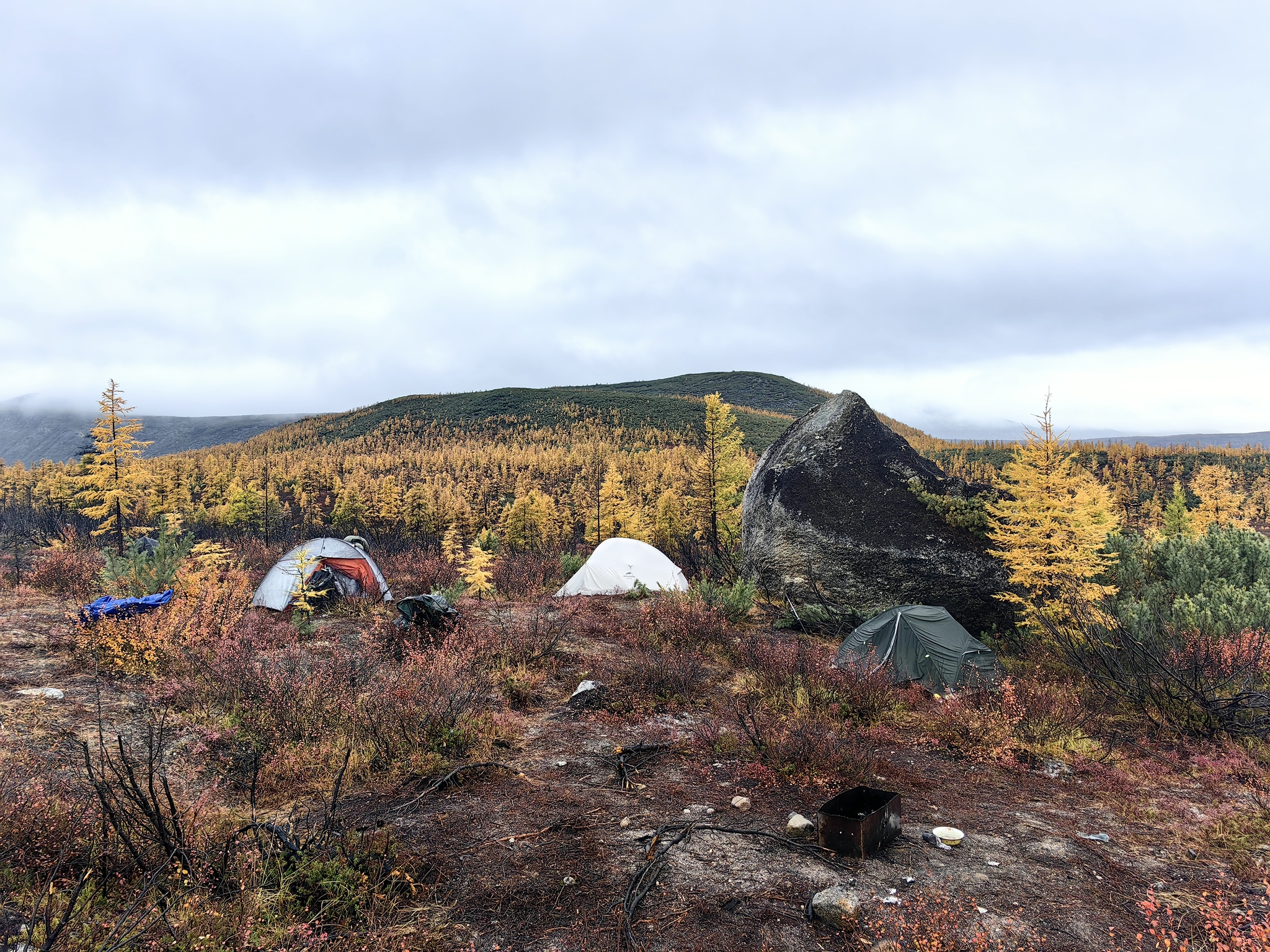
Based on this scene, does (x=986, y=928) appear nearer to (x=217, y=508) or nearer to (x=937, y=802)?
(x=937, y=802)

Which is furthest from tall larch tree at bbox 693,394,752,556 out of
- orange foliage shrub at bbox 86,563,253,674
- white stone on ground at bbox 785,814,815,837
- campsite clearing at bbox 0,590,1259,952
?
white stone on ground at bbox 785,814,815,837

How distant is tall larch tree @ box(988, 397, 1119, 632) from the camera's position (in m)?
10.1

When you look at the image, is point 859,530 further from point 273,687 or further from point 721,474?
point 273,687

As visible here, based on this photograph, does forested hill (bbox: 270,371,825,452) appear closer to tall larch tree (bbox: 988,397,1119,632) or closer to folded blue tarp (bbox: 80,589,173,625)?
tall larch tree (bbox: 988,397,1119,632)

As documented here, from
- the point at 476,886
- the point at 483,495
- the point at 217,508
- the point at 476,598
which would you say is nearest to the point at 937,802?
the point at 476,886

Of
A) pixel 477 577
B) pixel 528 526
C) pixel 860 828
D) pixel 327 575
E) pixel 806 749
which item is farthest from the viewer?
pixel 528 526

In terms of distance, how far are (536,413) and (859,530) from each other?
97710 millimetres

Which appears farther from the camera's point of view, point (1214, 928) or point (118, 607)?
point (118, 607)

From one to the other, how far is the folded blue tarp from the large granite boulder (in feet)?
37.8

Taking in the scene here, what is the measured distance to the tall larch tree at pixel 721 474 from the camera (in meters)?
20.4

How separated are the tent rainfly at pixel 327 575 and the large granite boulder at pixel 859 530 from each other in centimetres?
932

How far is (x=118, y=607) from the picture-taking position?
30.7 ft

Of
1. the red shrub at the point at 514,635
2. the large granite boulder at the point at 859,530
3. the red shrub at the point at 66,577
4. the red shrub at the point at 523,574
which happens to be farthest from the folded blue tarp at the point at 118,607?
the large granite boulder at the point at 859,530

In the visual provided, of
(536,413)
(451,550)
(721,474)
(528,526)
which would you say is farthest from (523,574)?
(536,413)
